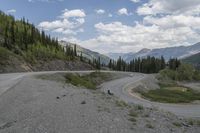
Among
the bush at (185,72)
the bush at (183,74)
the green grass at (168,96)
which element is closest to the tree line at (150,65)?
the bush at (183,74)

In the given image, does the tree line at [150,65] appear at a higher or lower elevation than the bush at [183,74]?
higher

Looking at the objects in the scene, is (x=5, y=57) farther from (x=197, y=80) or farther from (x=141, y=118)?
(x=197, y=80)

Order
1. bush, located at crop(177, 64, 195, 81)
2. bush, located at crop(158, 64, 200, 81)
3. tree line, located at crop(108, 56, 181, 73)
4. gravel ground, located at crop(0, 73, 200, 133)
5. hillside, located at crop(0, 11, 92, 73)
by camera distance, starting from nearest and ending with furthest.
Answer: gravel ground, located at crop(0, 73, 200, 133), hillside, located at crop(0, 11, 92, 73), bush, located at crop(158, 64, 200, 81), bush, located at crop(177, 64, 195, 81), tree line, located at crop(108, 56, 181, 73)

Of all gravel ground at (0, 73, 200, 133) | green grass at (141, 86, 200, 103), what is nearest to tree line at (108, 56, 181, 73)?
green grass at (141, 86, 200, 103)

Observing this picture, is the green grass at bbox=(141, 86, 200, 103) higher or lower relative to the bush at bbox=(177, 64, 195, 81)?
lower

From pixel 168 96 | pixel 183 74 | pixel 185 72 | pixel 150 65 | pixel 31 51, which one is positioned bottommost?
pixel 168 96

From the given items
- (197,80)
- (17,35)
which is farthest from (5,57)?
(197,80)

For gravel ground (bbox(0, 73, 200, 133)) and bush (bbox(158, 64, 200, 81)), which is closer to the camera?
gravel ground (bbox(0, 73, 200, 133))

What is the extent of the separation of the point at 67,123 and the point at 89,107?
187 inches

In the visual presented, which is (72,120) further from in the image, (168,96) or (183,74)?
(183,74)

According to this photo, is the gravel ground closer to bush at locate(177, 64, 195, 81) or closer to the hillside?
the hillside

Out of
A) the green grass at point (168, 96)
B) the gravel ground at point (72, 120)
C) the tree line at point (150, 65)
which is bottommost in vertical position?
the green grass at point (168, 96)

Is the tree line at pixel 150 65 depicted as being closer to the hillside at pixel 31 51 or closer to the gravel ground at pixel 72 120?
the hillside at pixel 31 51

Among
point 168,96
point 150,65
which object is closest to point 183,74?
point 150,65
